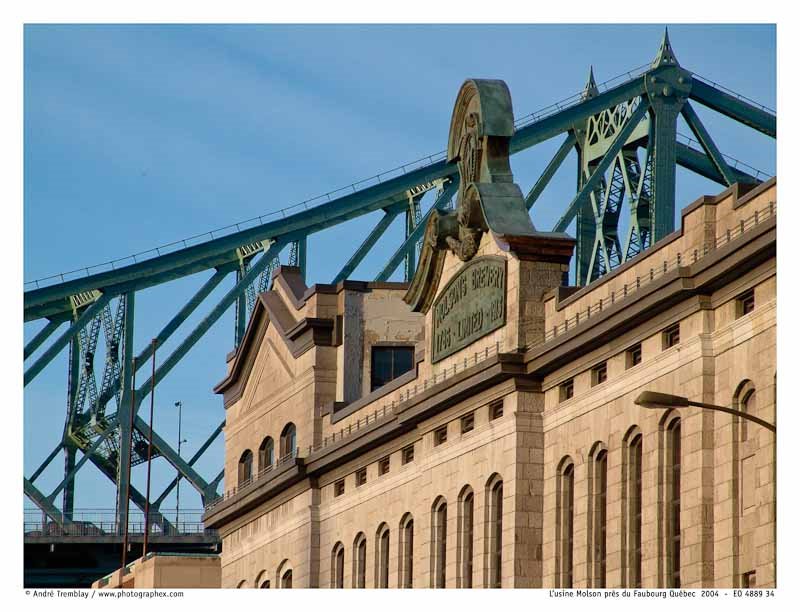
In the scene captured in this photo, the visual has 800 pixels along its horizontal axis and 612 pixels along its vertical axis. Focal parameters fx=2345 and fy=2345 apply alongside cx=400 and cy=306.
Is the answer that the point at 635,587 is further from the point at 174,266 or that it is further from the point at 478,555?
the point at 174,266

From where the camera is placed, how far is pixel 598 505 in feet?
200

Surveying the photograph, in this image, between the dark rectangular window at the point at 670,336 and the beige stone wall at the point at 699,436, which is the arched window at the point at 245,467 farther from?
the dark rectangular window at the point at 670,336

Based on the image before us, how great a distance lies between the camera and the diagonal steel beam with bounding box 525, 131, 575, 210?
119m

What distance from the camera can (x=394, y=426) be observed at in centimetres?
7281

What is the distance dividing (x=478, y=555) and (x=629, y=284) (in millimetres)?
10794

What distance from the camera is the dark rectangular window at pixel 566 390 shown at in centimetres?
6312

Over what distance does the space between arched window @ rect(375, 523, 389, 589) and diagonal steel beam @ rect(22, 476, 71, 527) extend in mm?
53314

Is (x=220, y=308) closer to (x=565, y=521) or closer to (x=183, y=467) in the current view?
(x=183, y=467)

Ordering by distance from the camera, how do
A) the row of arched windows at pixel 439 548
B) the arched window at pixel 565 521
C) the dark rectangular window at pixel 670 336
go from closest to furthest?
the dark rectangular window at pixel 670 336
the arched window at pixel 565 521
the row of arched windows at pixel 439 548

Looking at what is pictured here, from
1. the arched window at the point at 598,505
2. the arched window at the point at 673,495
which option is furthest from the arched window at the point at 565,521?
the arched window at the point at 673,495

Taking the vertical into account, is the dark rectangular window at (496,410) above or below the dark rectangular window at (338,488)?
above

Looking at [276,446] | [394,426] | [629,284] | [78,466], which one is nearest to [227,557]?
[276,446]

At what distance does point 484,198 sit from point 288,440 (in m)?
20.3

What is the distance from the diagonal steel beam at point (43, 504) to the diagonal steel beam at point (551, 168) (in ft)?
101
